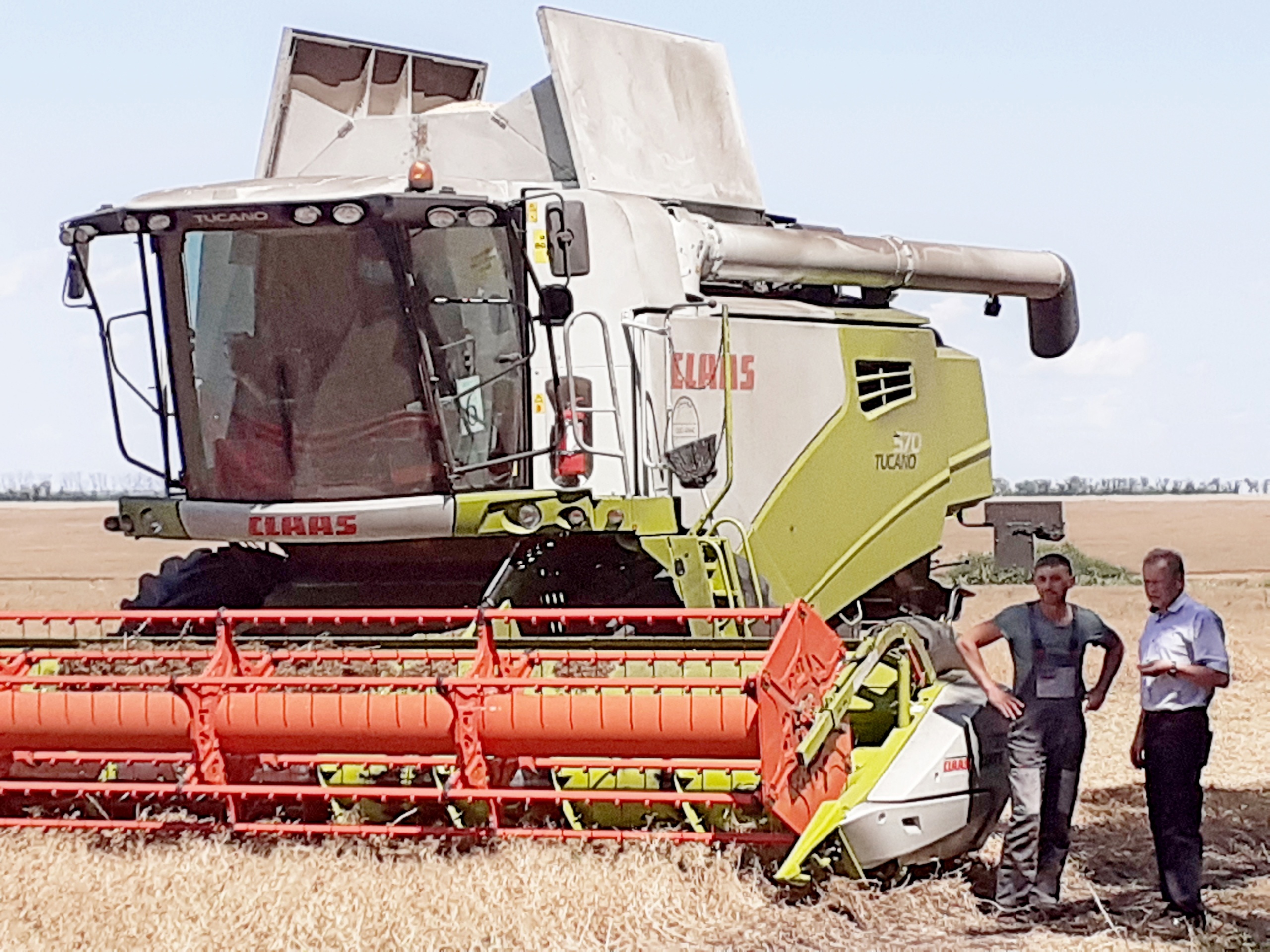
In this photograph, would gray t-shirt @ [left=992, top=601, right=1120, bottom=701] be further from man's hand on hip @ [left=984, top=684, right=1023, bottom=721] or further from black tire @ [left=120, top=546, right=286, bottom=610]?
black tire @ [left=120, top=546, right=286, bottom=610]

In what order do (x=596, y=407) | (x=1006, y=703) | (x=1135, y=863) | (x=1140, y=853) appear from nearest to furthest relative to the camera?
(x=1006, y=703) < (x=1135, y=863) < (x=1140, y=853) < (x=596, y=407)

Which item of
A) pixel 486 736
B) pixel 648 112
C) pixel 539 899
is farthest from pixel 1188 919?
pixel 648 112

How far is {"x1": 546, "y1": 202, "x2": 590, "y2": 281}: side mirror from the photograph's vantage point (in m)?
6.73

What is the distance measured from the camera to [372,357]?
6.98 metres

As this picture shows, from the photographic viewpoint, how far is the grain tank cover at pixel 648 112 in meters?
7.85

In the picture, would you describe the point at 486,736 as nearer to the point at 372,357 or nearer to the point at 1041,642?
the point at 1041,642

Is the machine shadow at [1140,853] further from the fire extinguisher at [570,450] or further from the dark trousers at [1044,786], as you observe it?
the fire extinguisher at [570,450]

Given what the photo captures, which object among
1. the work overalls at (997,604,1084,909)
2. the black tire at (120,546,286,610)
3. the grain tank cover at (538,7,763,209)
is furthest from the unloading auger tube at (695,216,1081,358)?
the work overalls at (997,604,1084,909)

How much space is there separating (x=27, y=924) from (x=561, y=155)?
4008 millimetres

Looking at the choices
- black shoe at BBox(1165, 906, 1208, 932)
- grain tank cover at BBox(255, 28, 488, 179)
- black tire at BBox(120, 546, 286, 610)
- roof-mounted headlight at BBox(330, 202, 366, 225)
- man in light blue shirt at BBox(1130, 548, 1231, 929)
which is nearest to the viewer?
black shoe at BBox(1165, 906, 1208, 932)

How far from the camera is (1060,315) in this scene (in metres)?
9.99

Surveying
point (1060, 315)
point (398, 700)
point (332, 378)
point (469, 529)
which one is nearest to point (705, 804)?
point (398, 700)

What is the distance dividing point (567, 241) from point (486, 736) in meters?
1.94

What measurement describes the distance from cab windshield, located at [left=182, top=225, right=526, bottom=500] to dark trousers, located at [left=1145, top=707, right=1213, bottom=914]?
259 cm
